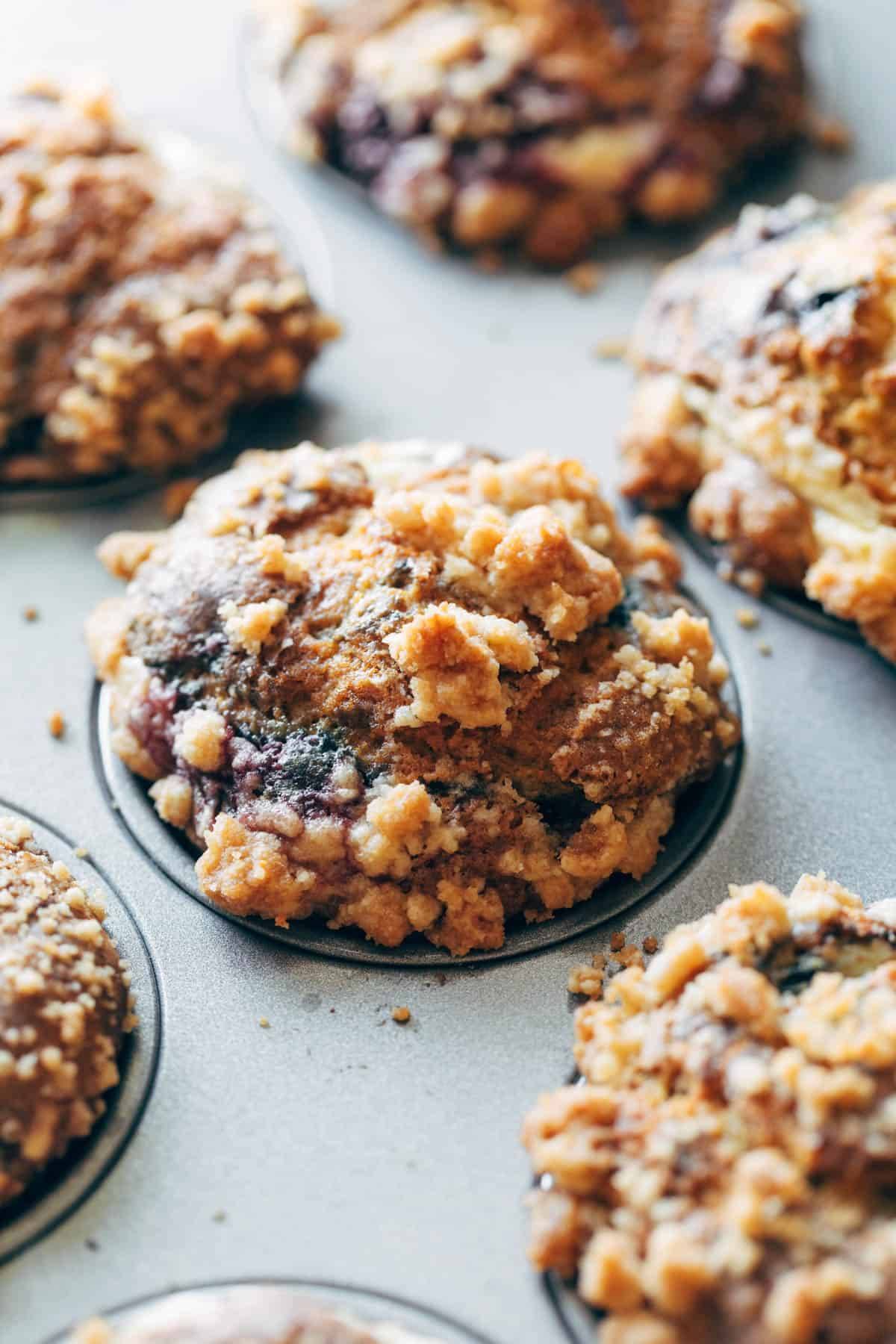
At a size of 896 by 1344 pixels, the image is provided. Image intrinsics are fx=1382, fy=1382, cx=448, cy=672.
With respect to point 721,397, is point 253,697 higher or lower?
A: lower

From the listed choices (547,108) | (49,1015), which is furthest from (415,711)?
(547,108)

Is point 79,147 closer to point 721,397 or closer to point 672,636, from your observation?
point 721,397

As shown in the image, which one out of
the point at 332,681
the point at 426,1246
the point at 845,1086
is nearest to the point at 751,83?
the point at 332,681

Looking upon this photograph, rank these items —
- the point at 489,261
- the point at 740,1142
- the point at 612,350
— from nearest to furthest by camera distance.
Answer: the point at 740,1142 → the point at 612,350 → the point at 489,261

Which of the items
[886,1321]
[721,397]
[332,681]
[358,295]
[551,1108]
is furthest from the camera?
[358,295]

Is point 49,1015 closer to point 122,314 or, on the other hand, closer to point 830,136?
point 122,314
